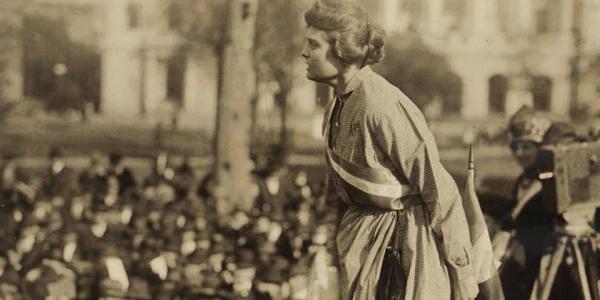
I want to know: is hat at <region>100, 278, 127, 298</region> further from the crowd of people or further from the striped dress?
the striped dress

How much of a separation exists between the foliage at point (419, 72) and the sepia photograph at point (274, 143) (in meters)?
0.02

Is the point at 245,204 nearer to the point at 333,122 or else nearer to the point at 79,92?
the point at 79,92

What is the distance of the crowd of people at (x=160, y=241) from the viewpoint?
6328 millimetres

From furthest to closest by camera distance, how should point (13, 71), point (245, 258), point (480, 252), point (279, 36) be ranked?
1. point (13, 71)
2. point (279, 36)
3. point (245, 258)
4. point (480, 252)

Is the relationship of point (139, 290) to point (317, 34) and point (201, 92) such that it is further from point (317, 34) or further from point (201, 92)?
point (201, 92)

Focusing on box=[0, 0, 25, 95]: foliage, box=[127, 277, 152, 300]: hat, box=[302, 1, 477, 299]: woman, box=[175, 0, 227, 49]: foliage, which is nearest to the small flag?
box=[302, 1, 477, 299]: woman

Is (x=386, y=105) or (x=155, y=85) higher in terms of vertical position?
(x=386, y=105)

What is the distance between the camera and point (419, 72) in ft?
31.1

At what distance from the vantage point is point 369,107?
2.77m

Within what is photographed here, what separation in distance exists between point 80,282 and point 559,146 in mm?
3257

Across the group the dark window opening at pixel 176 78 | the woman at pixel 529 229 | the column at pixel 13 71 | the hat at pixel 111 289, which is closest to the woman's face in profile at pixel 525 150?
the woman at pixel 529 229

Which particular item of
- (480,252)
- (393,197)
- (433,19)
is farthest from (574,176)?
(433,19)

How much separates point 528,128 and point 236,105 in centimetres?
528

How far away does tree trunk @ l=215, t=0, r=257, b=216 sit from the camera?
966cm
